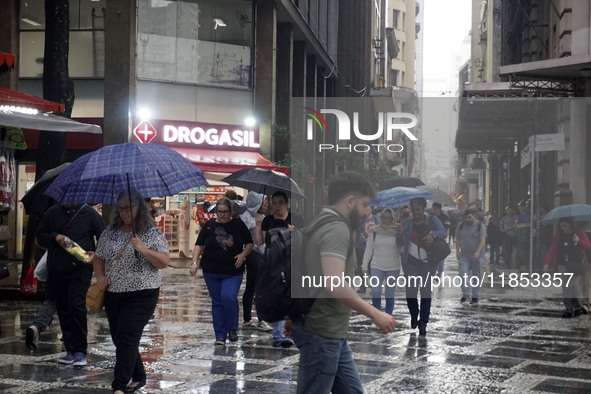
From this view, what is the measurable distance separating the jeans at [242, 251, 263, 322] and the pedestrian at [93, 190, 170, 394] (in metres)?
4.41

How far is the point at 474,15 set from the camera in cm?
9481

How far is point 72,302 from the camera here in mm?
9086

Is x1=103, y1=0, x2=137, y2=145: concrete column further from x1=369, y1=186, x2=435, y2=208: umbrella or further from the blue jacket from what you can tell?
the blue jacket

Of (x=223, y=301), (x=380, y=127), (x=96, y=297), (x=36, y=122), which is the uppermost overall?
(x=36, y=122)

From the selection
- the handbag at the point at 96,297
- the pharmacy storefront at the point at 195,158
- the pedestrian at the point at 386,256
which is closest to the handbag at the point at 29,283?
the pedestrian at the point at 386,256

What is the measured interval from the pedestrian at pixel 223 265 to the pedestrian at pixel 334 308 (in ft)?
17.1

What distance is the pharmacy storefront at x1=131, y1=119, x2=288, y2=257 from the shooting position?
26016 millimetres

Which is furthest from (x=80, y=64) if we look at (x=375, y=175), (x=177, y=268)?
(x=375, y=175)

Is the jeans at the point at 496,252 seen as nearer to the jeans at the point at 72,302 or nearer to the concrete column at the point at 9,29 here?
the concrete column at the point at 9,29

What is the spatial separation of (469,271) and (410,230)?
4.97 m

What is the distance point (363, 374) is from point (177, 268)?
15.5 meters

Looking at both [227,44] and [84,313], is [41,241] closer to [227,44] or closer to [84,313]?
[84,313]

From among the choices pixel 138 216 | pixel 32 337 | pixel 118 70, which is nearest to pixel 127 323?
pixel 138 216

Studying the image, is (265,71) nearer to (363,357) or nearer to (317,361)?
(363,357)
